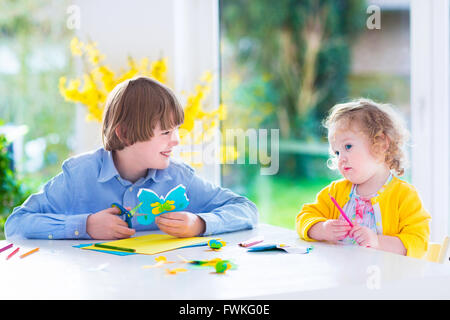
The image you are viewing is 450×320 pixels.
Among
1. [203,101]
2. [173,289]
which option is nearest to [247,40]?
[203,101]

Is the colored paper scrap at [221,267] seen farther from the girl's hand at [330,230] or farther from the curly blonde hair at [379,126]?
the curly blonde hair at [379,126]

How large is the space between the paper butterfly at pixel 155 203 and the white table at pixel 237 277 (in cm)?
16

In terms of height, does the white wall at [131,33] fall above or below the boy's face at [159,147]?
above

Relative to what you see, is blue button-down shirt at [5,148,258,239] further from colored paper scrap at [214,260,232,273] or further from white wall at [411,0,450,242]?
white wall at [411,0,450,242]

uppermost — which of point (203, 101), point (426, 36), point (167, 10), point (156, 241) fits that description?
point (167, 10)

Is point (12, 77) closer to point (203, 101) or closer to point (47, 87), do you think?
point (47, 87)

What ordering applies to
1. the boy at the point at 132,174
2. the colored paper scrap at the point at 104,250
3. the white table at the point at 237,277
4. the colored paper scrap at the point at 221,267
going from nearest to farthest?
1. the white table at the point at 237,277
2. the colored paper scrap at the point at 221,267
3. the colored paper scrap at the point at 104,250
4. the boy at the point at 132,174

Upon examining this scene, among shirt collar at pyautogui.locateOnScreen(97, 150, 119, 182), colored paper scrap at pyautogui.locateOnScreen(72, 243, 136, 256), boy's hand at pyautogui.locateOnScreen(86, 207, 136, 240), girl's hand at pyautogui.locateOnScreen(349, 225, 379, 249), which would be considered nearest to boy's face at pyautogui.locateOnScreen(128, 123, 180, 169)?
shirt collar at pyautogui.locateOnScreen(97, 150, 119, 182)

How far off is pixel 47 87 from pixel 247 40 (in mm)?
1081

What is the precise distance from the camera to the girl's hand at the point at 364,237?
1.33m

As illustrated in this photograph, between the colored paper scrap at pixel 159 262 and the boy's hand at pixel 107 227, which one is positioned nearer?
the colored paper scrap at pixel 159 262

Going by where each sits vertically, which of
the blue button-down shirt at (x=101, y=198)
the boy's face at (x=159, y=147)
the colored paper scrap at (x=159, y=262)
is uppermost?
the boy's face at (x=159, y=147)

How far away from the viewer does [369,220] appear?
4.99 feet

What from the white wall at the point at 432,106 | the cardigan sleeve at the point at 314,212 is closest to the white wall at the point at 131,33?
the white wall at the point at 432,106
